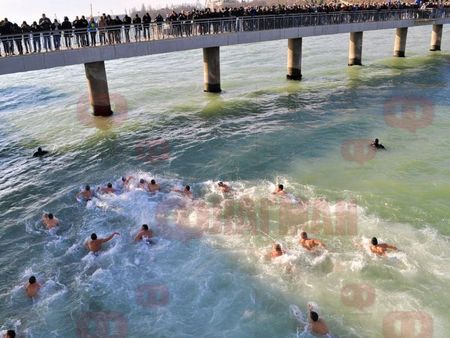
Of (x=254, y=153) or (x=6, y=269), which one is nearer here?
(x=6, y=269)

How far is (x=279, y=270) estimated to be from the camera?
1330 cm

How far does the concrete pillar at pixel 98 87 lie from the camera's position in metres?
28.1

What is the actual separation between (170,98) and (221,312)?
86.7ft

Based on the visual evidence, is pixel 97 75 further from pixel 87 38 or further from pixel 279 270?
pixel 279 270

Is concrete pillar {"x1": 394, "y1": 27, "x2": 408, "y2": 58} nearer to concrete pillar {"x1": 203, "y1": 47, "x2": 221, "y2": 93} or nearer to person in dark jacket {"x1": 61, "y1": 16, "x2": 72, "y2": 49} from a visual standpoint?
concrete pillar {"x1": 203, "y1": 47, "x2": 221, "y2": 93}

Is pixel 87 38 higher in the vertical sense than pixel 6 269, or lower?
higher

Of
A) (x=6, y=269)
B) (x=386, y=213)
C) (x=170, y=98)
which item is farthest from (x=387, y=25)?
(x=6, y=269)

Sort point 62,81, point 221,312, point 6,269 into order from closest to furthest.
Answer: point 221,312, point 6,269, point 62,81

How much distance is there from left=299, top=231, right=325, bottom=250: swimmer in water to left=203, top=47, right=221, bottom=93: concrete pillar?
23.2 meters

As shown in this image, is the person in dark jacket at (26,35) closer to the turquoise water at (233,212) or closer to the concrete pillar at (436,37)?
the turquoise water at (233,212)

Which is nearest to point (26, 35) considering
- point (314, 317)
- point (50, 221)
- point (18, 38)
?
point (18, 38)

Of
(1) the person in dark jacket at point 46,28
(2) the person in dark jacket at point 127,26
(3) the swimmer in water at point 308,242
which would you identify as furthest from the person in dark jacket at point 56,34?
(3) the swimmer in water at point 308,242

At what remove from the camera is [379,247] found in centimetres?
1362

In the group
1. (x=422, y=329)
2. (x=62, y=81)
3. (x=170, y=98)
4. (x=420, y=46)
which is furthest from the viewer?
(x=420, y=46)
